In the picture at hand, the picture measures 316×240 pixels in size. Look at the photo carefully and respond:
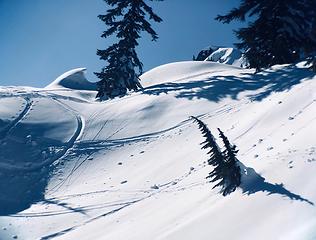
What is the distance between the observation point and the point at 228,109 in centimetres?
1159

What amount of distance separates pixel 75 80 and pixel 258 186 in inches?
836

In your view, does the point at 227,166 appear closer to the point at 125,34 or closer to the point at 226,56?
the point at 125,34

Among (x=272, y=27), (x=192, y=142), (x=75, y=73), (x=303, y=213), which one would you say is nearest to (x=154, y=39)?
(x=272, y=27)

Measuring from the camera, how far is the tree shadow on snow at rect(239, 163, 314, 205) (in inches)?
210

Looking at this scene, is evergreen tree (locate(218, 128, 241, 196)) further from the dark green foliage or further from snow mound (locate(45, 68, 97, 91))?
snow mound (locate(45, 68, 97, 91))

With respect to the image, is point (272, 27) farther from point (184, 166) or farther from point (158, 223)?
point (158, 223)

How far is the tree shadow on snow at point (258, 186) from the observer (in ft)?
17.5

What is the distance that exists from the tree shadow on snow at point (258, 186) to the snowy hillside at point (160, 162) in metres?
0.02

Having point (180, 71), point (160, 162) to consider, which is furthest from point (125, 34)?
point (160, 162)

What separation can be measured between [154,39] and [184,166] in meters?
12.4

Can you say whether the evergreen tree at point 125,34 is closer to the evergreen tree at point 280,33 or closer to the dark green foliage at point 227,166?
the evergreen tree at point 280,33

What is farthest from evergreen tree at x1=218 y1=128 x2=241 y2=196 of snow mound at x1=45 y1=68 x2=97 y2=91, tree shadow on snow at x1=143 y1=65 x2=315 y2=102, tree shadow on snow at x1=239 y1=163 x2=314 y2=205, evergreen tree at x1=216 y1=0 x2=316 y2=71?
snow mound at x1=45 y1=68 x2=97 y2=91

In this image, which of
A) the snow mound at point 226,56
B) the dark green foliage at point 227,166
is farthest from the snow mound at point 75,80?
the snow mound at point 226,56

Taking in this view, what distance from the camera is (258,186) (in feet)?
19.5
